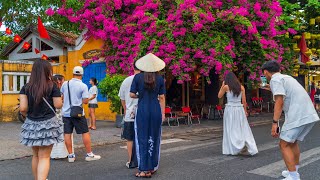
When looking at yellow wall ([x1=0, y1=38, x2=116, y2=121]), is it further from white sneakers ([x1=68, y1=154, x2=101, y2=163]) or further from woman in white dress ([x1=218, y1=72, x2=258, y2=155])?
woman in white dress ([x1=218, y1=72, x2=258, y2=155])

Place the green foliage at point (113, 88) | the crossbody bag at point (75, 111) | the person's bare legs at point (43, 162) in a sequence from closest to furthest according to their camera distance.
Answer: the person's bare legs at point (43, 162) → the crossbody bag at point (75, 111) → the green foliage at point (113, 88)

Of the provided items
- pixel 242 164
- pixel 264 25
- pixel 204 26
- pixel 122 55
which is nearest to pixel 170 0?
pixel 204 26

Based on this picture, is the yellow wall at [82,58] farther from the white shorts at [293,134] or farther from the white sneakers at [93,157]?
the white shorts at [293,134]

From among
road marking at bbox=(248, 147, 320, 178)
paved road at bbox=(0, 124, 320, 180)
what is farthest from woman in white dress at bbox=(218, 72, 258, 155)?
road marking at bbox=(248, 147, 320, 178)

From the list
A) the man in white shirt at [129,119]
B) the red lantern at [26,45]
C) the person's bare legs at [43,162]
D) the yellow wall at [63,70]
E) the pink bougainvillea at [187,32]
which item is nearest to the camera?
the person's bare legs at [43,162]

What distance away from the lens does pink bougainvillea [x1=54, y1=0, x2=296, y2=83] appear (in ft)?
39.3

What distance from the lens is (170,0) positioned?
1309cm

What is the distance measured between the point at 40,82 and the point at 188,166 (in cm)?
311

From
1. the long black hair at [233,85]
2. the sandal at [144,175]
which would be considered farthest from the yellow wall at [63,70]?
the sandal at [144,175]

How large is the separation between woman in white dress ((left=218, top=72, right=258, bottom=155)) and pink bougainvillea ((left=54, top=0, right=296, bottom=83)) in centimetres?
434

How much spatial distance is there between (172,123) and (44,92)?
9.40m

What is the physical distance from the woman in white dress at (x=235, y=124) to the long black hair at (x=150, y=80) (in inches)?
92.5

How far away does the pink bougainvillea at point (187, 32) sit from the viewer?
39.3ft

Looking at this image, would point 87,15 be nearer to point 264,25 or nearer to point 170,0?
point 170,0
